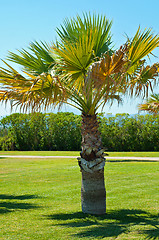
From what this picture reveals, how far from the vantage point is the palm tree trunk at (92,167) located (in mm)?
6555

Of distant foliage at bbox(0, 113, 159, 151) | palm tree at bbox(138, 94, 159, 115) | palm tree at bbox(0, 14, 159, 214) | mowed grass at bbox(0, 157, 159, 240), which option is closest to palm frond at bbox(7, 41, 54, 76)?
palm tree at bbox(0, 14, 159, 214)

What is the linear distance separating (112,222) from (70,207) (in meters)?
1.66

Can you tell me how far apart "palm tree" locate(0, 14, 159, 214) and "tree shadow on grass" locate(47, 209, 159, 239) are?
299 mm

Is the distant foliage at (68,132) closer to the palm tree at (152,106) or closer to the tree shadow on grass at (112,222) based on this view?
the palm tree at (152,106)

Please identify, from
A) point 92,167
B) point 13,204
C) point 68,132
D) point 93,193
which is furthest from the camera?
point 68,132

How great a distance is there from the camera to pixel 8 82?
20.6 ft

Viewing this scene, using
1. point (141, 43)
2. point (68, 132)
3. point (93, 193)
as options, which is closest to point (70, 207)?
point (93, 193)

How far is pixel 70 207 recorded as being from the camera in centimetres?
772

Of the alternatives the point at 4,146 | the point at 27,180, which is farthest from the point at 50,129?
the point at 27,180

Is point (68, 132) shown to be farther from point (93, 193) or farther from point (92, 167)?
point (92, 167)

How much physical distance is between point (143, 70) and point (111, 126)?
18139 mm

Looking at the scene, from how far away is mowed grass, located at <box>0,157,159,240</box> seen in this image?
569 centimetres

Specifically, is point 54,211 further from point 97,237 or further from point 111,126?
point 111,126

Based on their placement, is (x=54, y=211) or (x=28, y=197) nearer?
(x=54, y=211)
